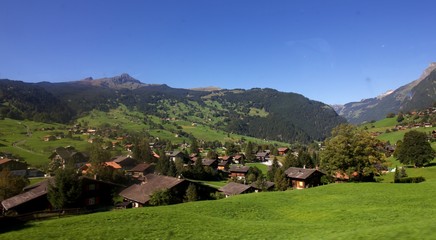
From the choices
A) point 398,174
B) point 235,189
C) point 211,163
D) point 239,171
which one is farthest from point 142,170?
point 398,174

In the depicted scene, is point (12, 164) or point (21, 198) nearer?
point (21, 198)

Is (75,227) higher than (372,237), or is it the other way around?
Result: (372,237)

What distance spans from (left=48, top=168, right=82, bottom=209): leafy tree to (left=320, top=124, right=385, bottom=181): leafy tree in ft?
154

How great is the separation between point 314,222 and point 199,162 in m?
80.1

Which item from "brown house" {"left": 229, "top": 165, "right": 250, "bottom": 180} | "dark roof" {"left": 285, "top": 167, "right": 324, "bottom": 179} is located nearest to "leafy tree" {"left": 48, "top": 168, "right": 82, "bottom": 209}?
"dark roof" {"left": 285, "top": 167, "right": 324, "bottom": 179}

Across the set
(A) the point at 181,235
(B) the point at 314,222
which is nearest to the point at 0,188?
(A) the point at 181,235

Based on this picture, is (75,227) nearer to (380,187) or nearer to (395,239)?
(395,239)

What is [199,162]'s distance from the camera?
109812 millimetres

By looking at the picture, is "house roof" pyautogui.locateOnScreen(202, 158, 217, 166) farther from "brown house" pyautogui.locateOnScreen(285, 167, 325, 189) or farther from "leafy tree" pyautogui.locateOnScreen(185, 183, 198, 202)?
"leafy tree" pyautogui.locateOnScreen(185, 183, 198, 202)

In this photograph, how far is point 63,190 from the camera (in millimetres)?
53188

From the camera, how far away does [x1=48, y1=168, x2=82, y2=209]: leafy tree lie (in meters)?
53.0

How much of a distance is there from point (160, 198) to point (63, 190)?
16.2m

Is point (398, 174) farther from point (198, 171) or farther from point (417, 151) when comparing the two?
point (198, 171)

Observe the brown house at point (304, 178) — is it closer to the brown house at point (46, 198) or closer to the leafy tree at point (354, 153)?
the leafy tree at point (354, 153)
